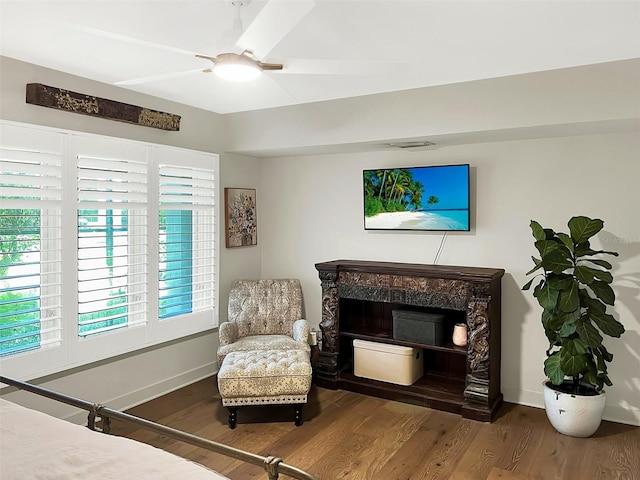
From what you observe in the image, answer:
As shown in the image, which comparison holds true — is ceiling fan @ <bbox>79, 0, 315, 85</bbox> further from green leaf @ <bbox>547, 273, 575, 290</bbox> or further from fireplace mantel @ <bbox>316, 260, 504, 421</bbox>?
green leaf @ <bbox>547, 273, 575, 290</bbox>

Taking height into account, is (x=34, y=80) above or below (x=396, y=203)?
above

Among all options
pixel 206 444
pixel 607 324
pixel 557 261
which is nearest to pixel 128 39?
pixel 206 444

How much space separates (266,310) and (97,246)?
1.65 meters

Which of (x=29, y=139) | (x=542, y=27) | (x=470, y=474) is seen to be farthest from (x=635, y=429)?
(x=29, y=139)

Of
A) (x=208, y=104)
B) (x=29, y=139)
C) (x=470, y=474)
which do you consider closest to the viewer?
(x=470, y=474)

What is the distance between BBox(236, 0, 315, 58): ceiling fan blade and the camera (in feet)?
5.90

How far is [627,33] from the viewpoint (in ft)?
8.76

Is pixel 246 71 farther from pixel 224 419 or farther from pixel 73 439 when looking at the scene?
pixel 224 419

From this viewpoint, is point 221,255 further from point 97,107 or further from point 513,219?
point 513,219

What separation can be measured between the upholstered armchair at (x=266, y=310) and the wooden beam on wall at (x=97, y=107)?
5.27ft

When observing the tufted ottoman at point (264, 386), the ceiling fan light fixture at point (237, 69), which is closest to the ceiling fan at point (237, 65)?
the ceiling fan light fixture at point (237, 69)

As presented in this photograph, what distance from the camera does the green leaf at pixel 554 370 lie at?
11.1 ft

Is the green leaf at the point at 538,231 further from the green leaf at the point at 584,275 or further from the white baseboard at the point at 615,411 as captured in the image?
the white baseboard at the point at 615,411

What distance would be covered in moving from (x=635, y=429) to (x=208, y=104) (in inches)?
165
